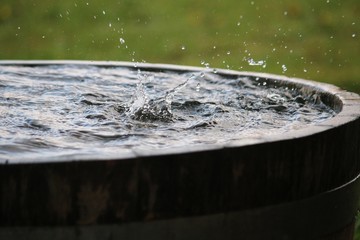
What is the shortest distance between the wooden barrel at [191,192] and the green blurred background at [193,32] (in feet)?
27.0

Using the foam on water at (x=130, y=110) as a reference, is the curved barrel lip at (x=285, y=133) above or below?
above

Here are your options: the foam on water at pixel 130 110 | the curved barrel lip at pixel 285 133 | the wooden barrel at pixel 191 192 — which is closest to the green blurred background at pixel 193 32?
the foam on water at pixel 130 110

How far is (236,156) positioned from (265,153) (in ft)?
0.35

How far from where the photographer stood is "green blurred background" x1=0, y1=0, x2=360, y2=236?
1087 cm

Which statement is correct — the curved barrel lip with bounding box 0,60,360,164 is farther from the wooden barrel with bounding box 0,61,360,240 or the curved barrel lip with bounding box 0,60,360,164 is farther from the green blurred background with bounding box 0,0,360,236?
the green blurred background with bounding box 0,0,360,236

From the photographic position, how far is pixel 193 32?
→ 11.6 metres

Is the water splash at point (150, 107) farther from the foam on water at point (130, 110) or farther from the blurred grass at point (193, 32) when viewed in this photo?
the blurred grass at point (193, 32)

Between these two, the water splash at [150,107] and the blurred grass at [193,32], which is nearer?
the water splash at [150,107]

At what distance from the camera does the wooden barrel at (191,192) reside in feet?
6.35

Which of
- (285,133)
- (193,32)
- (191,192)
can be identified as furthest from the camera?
(193,32)

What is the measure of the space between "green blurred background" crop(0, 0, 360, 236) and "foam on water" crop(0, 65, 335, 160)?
648cm

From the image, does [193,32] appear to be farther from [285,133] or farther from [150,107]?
[285,133]

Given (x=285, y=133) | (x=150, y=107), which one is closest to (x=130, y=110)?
(x=150, y=107)

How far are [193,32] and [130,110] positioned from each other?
8544 millimetres
